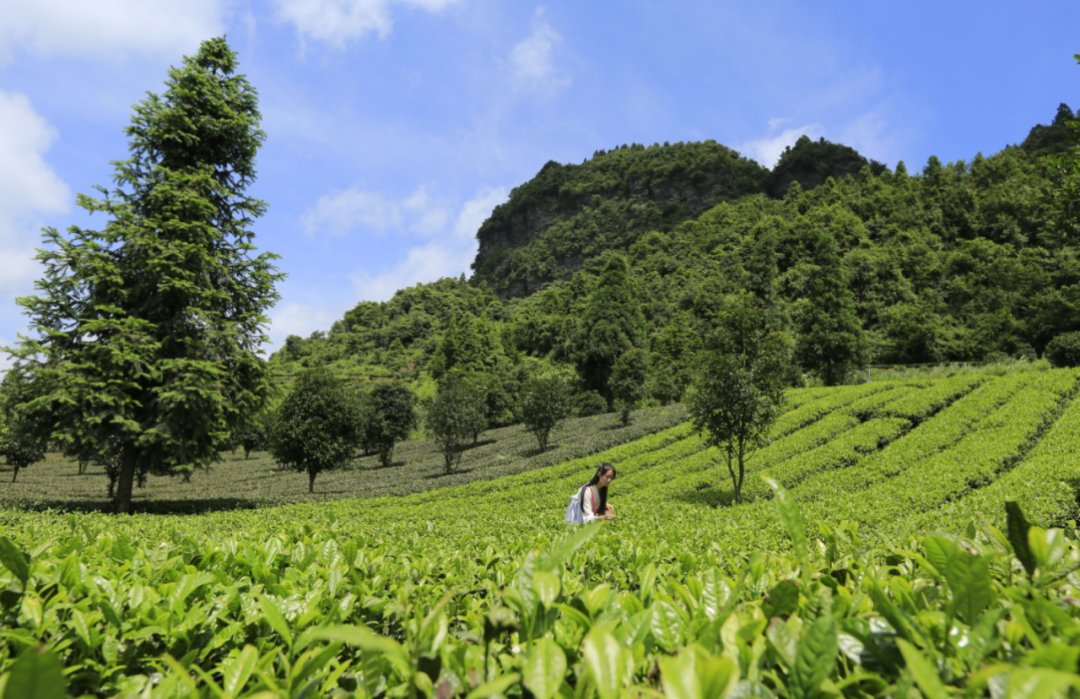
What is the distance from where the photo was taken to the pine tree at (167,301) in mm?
14711

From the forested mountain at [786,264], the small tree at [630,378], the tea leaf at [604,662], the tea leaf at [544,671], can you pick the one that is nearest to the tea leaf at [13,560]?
the tea leaf at [544,671]

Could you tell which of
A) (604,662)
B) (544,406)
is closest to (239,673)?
(604,662)

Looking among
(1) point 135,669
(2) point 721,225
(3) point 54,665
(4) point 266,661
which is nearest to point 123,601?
(1) point 135,669

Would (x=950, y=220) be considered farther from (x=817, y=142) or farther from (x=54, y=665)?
(x=54, y=665)

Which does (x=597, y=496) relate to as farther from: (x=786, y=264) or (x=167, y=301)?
(x=786, y=264)

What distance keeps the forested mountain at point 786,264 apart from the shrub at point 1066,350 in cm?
273

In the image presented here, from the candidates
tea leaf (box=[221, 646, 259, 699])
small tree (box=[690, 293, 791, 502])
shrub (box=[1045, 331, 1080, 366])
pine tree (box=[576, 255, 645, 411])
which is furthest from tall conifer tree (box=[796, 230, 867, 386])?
tea leaf (box=[221, 646, 259, 699])

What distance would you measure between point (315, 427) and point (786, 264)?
2166 inches

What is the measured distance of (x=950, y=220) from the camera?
62625 millimetres

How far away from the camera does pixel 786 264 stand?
64.6m

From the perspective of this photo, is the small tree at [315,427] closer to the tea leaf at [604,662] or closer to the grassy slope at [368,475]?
the grassy slope at [368,475]

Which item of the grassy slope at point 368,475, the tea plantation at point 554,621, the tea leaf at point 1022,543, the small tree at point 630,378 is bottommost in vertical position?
the grassy slope at point 368,475

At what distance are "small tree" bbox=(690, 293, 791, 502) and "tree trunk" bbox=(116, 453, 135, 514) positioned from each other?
15651 mm

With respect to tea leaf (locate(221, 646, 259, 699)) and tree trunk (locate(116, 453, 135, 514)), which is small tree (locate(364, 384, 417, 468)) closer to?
tree trunk (locate(116, 453, 135, 514))
